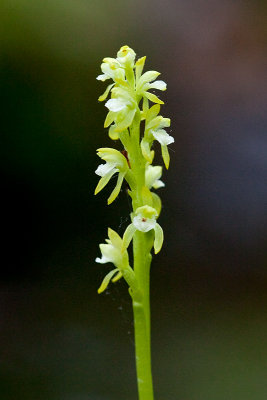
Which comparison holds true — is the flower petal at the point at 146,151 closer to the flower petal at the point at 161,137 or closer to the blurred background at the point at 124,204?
the flower petal at the point at 161,137

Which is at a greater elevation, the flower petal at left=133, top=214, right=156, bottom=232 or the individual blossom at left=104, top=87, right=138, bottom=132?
the individual blossom at left=104, top=87, right=138, bottom=132

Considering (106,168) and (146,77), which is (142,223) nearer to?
(106,168)

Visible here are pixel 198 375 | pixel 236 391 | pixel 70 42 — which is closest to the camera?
pixel 236 391

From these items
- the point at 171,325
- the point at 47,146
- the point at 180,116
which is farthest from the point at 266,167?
the point at 47,146

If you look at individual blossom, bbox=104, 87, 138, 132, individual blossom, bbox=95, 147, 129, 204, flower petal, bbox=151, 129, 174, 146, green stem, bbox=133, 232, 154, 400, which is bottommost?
green stem, bbox=133, 232, 154, 400

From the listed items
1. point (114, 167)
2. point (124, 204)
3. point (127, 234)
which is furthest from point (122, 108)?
point (124, 204)

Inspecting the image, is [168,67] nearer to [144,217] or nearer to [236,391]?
[236,391]

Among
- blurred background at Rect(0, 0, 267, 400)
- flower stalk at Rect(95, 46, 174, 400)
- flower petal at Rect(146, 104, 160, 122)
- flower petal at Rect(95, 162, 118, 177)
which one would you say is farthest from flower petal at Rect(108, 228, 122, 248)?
blurred background at Rect(0, 0, 267, 400)

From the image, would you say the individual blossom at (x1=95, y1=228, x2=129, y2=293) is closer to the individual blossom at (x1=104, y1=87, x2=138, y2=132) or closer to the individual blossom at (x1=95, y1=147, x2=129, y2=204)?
the individual blossom at (x1=95, y1=147, x2=129, y2=204)

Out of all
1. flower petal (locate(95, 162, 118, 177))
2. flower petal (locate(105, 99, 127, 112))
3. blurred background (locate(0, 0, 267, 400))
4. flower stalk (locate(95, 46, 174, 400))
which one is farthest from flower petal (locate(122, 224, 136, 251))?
blurred background (locate(0, 0, 267, 400))

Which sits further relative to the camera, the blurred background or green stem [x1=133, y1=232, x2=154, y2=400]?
the blurred background
